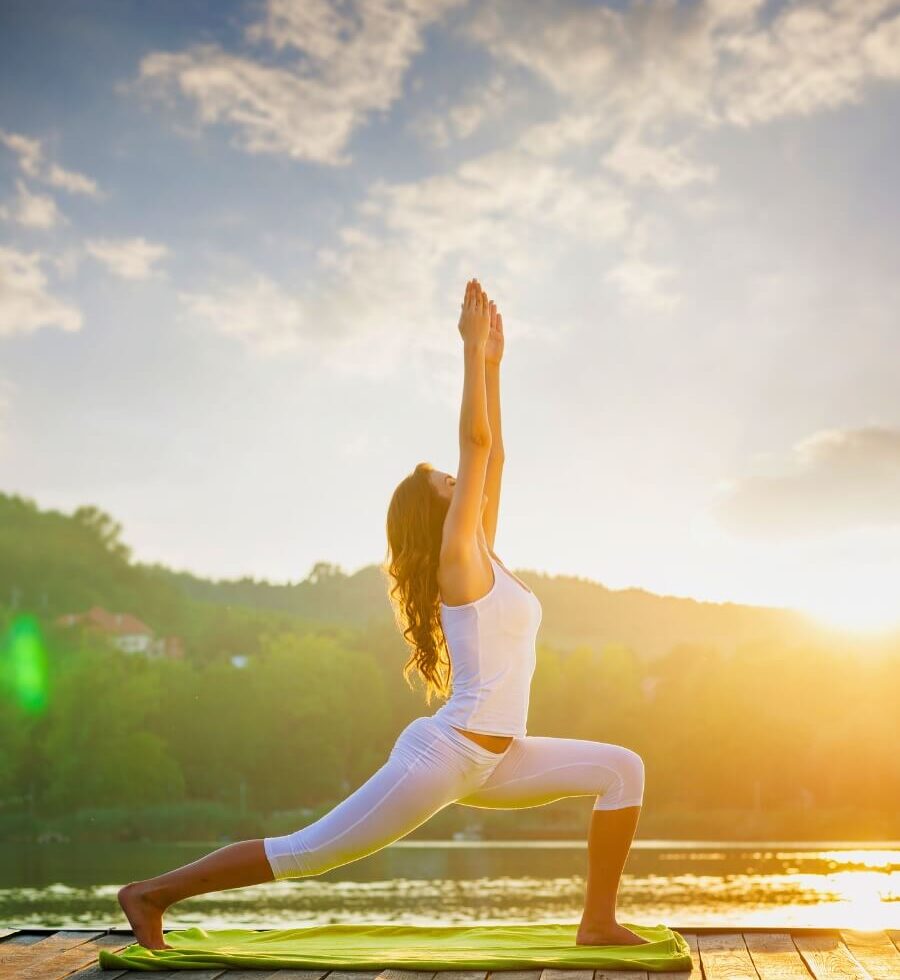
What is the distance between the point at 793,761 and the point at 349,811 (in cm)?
4572

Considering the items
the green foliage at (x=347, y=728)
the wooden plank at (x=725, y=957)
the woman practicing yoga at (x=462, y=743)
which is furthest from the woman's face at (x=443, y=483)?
the green foliage at (x=347, y=728)

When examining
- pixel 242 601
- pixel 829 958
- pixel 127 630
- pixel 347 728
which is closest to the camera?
pixel 829 958

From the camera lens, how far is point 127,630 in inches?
2192

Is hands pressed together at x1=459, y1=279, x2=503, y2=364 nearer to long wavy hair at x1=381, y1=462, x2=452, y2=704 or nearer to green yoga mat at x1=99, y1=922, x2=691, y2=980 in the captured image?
long wavy hair at x1=381, y1=462, x2=452, y2=704

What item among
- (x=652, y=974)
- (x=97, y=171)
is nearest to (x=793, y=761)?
(x=97, y=171)

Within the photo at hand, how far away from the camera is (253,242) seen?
29.2 meters

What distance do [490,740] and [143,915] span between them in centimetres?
110

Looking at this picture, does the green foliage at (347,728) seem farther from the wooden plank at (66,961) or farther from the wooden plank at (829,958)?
the wooden plank at (829,958)

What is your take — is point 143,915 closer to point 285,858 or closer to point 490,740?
point 285,858

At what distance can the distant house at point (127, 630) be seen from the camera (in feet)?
170

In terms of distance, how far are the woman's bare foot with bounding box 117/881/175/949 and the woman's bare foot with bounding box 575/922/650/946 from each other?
116 centimetres

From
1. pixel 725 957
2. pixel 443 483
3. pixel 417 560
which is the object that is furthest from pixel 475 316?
pixel 725 957

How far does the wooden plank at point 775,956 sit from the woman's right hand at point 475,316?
1822mm

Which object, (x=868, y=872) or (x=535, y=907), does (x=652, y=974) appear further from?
(x=868, y=872)
